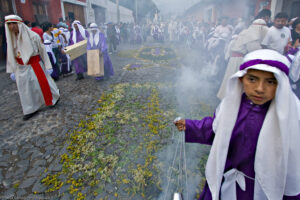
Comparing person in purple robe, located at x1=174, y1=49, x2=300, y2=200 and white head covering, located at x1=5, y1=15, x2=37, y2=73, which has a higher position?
white head covering, located at x1=5, y1=15, x2=37, y2=73

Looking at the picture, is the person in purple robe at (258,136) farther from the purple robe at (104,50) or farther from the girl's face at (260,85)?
the purple robe at (104,50)

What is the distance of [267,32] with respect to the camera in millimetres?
3705

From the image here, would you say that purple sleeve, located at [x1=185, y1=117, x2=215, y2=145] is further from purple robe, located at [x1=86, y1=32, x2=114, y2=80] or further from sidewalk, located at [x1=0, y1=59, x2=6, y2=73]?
sidewalk, located at [x1=0, y1=59, x2=6, y2=73]

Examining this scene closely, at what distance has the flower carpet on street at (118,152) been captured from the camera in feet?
7.48

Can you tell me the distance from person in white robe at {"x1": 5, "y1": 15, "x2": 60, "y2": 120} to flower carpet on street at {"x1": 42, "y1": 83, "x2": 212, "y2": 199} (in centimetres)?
121

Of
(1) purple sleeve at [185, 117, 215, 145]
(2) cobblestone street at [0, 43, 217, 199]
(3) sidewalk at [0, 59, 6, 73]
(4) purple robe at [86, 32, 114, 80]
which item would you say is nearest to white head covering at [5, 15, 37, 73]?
(2) cobblestone street at [0, 43, 217, 199]

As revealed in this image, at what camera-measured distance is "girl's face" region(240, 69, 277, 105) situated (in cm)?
112

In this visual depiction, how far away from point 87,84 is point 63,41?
7.33ft

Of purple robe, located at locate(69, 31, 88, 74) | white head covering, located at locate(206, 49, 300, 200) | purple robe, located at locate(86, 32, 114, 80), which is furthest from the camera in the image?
purple robe, located at locate(69, 31, 88, 74)

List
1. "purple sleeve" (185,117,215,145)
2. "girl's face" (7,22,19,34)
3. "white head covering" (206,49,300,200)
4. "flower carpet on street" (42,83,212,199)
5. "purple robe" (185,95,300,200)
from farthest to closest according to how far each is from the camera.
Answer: "girl's face" (7,22,19,34)
"flower carpet on street" (42,83,212,199)
"purple sleeve" (185,117,215,145)
"purple robe" (185,95,300,200)
"white head covering" (206,49,300,200)

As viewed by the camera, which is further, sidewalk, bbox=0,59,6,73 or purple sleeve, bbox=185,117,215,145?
sidewalk, bbox=0,59,6,73

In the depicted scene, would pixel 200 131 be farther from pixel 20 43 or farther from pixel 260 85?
pixel 20 43

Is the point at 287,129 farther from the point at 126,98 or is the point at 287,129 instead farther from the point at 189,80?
the point at 189,80

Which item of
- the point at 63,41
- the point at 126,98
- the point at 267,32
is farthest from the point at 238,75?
the point at 63,41
